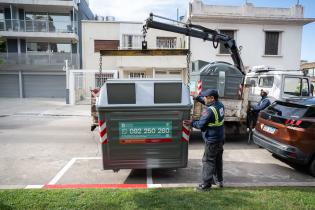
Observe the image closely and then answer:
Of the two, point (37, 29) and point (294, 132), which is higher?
point (37, 29)

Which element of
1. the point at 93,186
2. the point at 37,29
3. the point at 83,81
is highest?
the point at 37,29

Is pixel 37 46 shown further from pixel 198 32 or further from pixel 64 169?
pixel 64 169

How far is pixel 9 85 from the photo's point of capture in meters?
24.0

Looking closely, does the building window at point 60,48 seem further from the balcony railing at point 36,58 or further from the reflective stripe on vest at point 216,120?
the reflective stripe on vest at point 216,120

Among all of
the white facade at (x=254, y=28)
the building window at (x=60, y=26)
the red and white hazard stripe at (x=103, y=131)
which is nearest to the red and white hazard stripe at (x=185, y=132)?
the red and white hazard stripe at (x=103, y=131)

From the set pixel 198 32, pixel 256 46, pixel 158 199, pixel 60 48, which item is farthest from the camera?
pixel 60 48

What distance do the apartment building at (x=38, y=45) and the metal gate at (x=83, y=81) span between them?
139 inches

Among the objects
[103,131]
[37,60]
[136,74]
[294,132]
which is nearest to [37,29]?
[37,60]

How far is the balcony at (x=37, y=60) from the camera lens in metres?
22.6

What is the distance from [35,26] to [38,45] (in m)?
2.31

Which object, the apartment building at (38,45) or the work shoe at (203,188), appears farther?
the apartment building at (38,45)

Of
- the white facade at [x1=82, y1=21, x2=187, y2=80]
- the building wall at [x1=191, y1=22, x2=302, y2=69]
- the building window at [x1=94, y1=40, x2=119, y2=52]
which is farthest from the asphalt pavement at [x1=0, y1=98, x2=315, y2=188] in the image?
the building window at [x1=94, y1=40, x2=119, y2=52]

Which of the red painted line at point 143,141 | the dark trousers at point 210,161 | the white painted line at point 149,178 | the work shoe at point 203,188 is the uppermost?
the red painted line at point 143,141

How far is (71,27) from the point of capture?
23.1 m
